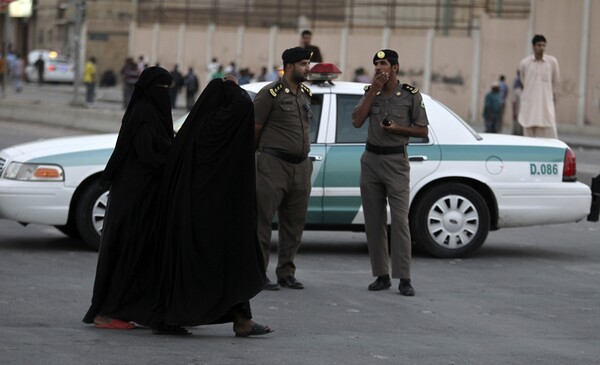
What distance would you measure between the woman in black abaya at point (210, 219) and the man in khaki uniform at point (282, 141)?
6.75 feet

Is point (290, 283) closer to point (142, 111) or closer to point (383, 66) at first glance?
point (383, 66)

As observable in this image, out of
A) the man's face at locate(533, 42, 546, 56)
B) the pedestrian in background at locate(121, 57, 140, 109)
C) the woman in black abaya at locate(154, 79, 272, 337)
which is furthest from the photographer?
the pedestrian in background at locate(121, 57, 140, 109)

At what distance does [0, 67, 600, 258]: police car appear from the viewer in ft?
38.8

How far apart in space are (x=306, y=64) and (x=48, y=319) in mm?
2884

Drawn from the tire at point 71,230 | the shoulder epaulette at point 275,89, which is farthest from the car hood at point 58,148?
the shoulder epaulette at point 275,89

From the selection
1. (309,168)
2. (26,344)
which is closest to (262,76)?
(309,168)

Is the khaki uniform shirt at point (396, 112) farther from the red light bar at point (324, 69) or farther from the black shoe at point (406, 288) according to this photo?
the red light bar at point (324, 69)

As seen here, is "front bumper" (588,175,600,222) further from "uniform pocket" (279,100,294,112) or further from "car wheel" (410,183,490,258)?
"uniform pocket" (279,100,294,112)

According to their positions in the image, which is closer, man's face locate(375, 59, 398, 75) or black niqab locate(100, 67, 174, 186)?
black niqab locate(100, 67, 174, 186)

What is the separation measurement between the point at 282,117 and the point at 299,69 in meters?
0.39

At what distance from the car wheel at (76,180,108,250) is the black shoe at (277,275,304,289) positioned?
2185 mm

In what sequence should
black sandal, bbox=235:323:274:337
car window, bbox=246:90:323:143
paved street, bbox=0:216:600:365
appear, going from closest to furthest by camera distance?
paved street, bbox=0:216:600:365, black sandal, bbox=235:323:274:337, car window, bbox=246:90:323:143

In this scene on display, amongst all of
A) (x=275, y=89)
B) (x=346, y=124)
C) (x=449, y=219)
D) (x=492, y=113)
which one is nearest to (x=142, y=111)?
(x=275, y=89)

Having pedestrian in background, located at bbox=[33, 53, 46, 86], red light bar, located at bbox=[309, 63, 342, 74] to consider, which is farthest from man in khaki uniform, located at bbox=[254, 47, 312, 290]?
pedestrian in background, located at bbox=[33, 53, 46, 86]
